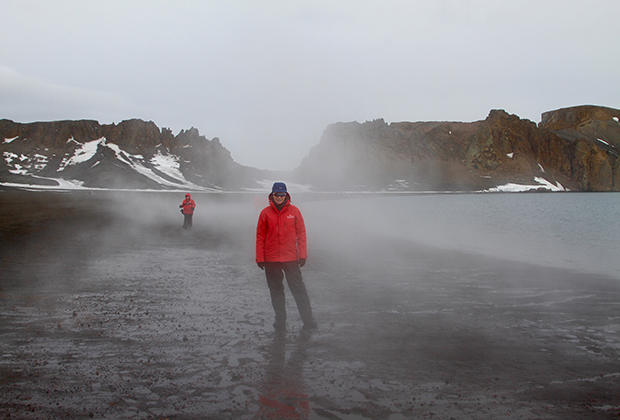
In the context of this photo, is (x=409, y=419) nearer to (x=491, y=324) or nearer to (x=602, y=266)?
(x=491, y=324)

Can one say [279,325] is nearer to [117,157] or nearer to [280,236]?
[280,236]

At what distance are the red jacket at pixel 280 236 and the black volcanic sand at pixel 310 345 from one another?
3.34 feet

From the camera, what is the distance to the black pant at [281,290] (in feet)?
22.2

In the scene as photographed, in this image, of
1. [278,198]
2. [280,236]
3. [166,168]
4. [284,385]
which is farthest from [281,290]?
[166,168]

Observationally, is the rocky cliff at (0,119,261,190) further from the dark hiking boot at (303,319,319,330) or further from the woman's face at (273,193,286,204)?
the dark hiking boot at (303,319,319,330)

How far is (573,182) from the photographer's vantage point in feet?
652

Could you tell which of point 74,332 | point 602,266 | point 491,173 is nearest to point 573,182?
point 491,173

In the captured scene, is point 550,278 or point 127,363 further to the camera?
point 550,278

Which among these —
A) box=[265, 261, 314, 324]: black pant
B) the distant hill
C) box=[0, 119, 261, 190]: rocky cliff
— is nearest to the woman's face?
box=[265, 261, 314, 324]: black pant

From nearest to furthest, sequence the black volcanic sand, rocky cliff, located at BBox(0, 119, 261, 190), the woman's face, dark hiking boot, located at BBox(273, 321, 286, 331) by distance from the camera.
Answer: the black volcanic sand
dark hiking boot, located at BBox(273, 321, 286, 331)
the woman's face
rocky cliff, located at BBox(0, 119, 261, 190)

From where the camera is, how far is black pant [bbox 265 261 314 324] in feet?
22.2

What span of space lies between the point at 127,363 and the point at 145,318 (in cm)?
196

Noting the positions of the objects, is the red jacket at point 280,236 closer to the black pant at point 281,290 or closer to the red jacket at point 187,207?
the black pant at point 281,290

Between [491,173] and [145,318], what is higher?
[491,173]
